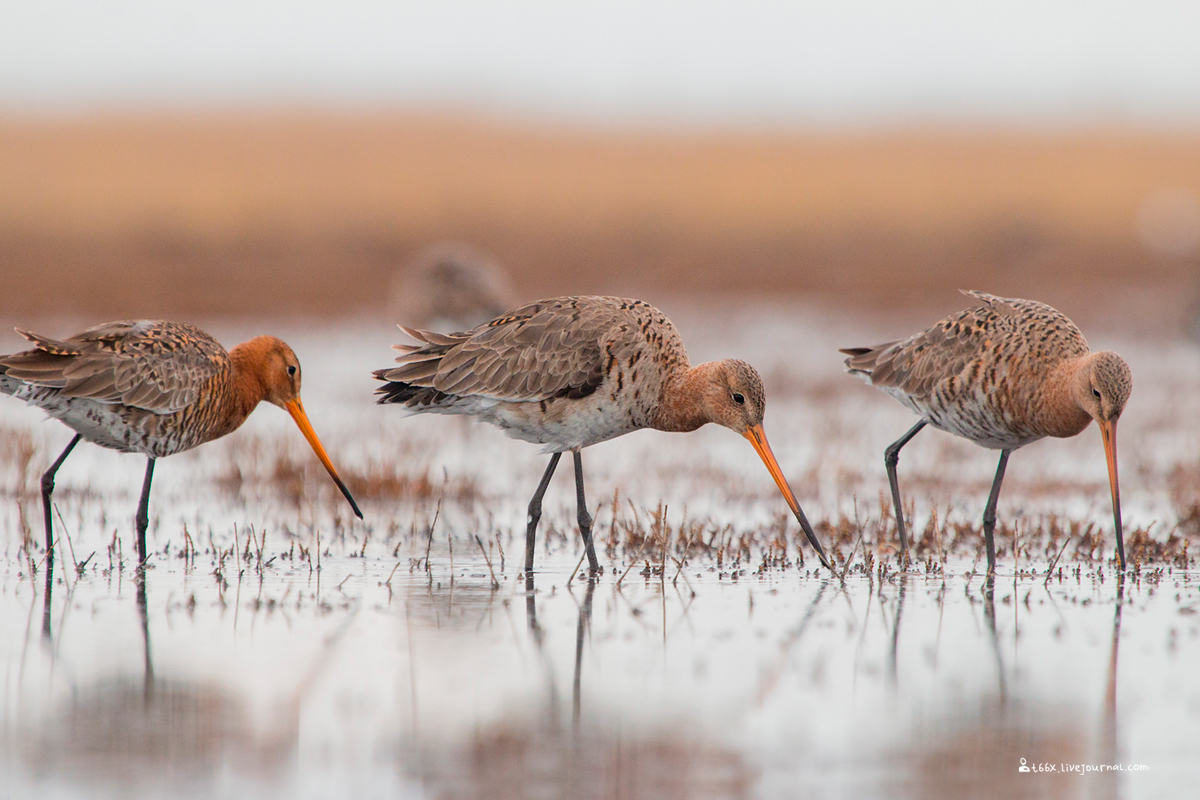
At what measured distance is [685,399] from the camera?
691 cm

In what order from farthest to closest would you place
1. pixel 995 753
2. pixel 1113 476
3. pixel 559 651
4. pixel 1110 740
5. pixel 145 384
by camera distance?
pixel 145 384
pixel 1113 476
pixel 559 651
pixel 1110 740
pixel 995 753

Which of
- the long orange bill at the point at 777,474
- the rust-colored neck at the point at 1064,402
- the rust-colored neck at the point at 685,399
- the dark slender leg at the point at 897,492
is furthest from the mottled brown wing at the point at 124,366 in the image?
the rust-colored neck at the point at 1064,402

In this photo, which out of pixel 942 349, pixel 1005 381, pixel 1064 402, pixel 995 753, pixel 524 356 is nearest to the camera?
pixel 995 753

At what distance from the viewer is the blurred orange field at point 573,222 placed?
24859 millimetres

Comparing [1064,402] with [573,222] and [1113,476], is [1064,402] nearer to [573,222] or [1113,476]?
[1113,476]

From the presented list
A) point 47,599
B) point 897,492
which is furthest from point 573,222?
point 47,599

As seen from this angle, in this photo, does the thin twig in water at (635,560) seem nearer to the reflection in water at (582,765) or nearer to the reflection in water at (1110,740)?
the reflection in water at (582,765)

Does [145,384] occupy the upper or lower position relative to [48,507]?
upper

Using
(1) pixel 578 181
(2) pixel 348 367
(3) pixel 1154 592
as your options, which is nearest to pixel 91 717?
(3) pixel 1154 592

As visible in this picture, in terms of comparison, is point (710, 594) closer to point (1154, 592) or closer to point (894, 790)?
point (1154, 592)

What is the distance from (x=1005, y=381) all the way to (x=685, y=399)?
153cm

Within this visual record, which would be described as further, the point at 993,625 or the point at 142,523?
the point at 142,523

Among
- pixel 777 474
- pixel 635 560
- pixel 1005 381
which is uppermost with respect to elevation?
pixel 1005 381

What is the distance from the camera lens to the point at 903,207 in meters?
37.2
